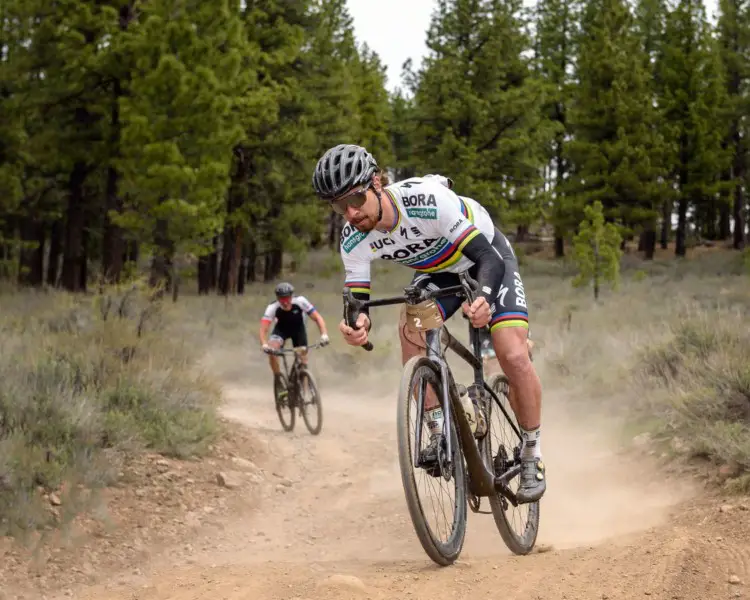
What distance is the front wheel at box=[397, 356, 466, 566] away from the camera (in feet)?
13.3

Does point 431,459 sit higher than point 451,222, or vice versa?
point 451,222

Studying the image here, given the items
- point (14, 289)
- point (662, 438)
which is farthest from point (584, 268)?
point (14, 289)

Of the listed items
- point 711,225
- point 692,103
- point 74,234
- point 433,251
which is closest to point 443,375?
point 433,251

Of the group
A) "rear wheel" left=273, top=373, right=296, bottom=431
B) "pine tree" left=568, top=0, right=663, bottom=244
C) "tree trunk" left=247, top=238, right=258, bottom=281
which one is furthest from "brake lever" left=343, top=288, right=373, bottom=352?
"pine tree" left=568, top=0, right=663, bottom=244

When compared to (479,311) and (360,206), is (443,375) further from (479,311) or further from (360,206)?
(360,206)

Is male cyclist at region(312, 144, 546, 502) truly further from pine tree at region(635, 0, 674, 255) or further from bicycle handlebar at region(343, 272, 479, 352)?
pine tree at region(635, 0, 674, 255)

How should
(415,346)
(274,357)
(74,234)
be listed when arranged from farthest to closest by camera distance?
→ (74,234), (274,357), (415,346)

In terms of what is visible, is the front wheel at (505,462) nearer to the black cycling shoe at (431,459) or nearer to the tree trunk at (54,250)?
the black cycling shoe at (431,459)

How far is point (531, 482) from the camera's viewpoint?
4969 mm

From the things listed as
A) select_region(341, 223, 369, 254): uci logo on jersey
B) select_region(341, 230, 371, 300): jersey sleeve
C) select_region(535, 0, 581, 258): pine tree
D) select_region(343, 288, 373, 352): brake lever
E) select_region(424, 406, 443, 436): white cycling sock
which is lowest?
select_region(424, 406, 443, 436): white cycling sock

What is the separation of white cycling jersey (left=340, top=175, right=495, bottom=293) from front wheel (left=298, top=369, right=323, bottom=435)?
6.65 metres

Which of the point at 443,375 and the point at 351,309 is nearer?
the point at 443,375

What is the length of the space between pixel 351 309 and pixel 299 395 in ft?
23.5

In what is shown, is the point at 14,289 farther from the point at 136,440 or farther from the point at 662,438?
the point at 662,438
